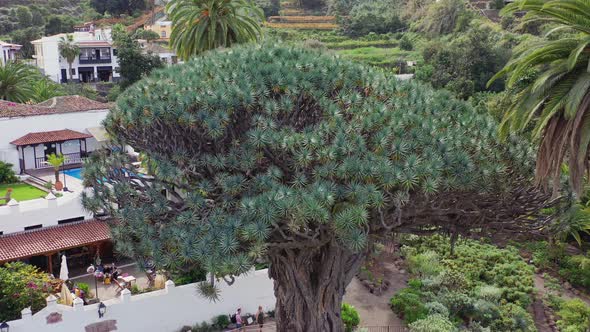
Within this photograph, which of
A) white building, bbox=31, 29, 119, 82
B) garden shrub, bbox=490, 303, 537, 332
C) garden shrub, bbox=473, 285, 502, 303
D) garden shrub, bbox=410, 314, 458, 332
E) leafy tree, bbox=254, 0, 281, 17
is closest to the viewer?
garden shrub, bbox=410, 314, 458, 332

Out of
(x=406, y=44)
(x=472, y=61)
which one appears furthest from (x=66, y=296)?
(x=406, y=44)

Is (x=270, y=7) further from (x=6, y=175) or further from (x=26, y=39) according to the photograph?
(x=6, y=175)

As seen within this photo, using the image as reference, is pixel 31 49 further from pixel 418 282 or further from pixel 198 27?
pixel 418 282

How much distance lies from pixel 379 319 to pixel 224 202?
10.7 m

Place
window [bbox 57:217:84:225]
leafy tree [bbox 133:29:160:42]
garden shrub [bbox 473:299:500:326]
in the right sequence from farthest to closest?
leafy tree [bbox 133:29:160:42] → window [bbox 57:217:84:225] → garden shrub [bbox 473:299:500:326]

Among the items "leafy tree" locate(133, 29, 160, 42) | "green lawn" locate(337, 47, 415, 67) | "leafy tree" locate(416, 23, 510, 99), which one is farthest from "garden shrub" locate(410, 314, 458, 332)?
"leafy tree" locate(133, 29, 160, 42)

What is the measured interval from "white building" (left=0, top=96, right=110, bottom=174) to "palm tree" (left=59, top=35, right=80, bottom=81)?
2245 cm

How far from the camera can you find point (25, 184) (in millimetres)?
34031

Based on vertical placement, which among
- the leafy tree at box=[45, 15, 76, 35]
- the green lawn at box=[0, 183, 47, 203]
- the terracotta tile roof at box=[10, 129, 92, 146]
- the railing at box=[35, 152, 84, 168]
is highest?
the leafy tree at box=[45, 15, 76, 35]

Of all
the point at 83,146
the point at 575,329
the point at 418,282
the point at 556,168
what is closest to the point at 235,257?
the point at 556,168

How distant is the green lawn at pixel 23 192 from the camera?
30.9 m

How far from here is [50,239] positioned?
2347cm

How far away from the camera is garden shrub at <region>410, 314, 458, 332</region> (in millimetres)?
20359

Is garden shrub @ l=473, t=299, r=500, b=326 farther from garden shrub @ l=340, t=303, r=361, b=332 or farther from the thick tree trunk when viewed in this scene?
the thick tree trunk
